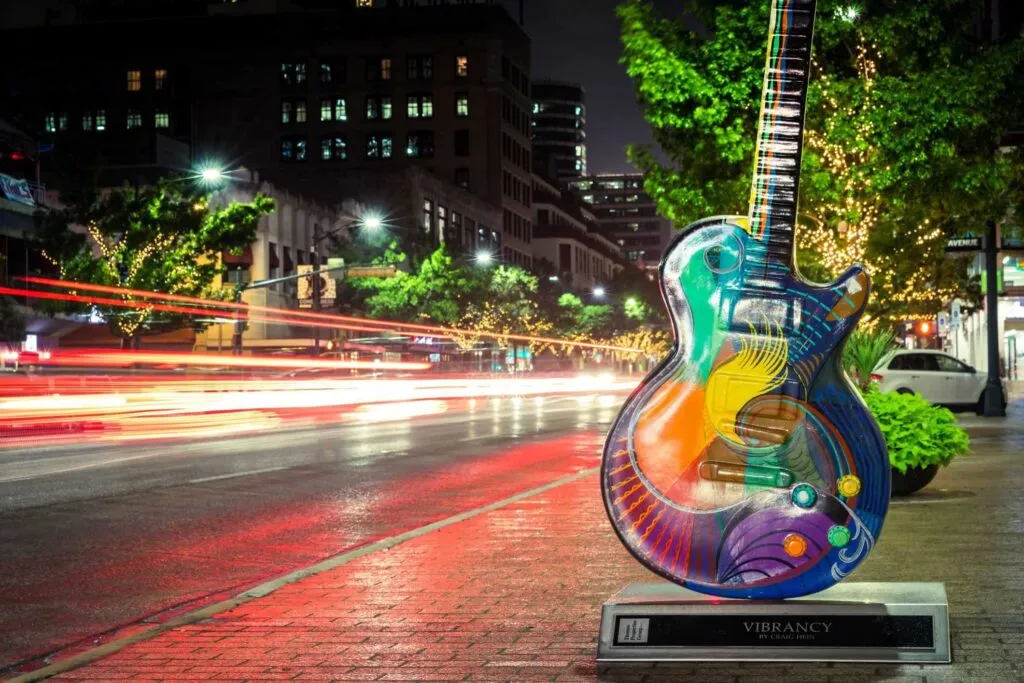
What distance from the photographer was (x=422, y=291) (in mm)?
75125

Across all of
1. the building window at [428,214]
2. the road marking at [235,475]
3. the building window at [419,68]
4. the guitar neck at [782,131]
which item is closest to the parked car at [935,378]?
the road marking at [235,475]

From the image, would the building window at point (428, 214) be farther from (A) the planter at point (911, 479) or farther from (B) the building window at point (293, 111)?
(A) the planter at point (911, 479)

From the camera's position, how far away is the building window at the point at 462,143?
121 metres

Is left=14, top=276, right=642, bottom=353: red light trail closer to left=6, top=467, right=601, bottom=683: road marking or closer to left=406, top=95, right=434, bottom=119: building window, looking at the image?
left=406, top=95, right=434, bottom=119: building window

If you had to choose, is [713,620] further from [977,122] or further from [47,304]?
[47,304]

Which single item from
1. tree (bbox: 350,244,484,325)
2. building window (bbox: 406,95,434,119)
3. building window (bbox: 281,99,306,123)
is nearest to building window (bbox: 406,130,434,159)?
building window (bbox: 406,95,434,119)

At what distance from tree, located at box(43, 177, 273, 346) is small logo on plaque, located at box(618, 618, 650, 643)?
146ft

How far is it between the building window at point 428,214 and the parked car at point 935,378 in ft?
212

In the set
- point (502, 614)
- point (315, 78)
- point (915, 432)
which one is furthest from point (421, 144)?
point (502, 614)

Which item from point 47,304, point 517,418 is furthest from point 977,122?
point 47,304

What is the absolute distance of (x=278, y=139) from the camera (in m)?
119

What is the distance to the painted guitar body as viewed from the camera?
6.05 meters

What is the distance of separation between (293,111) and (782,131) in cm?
11674

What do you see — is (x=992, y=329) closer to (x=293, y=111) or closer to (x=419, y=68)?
(x=419, y=68)
